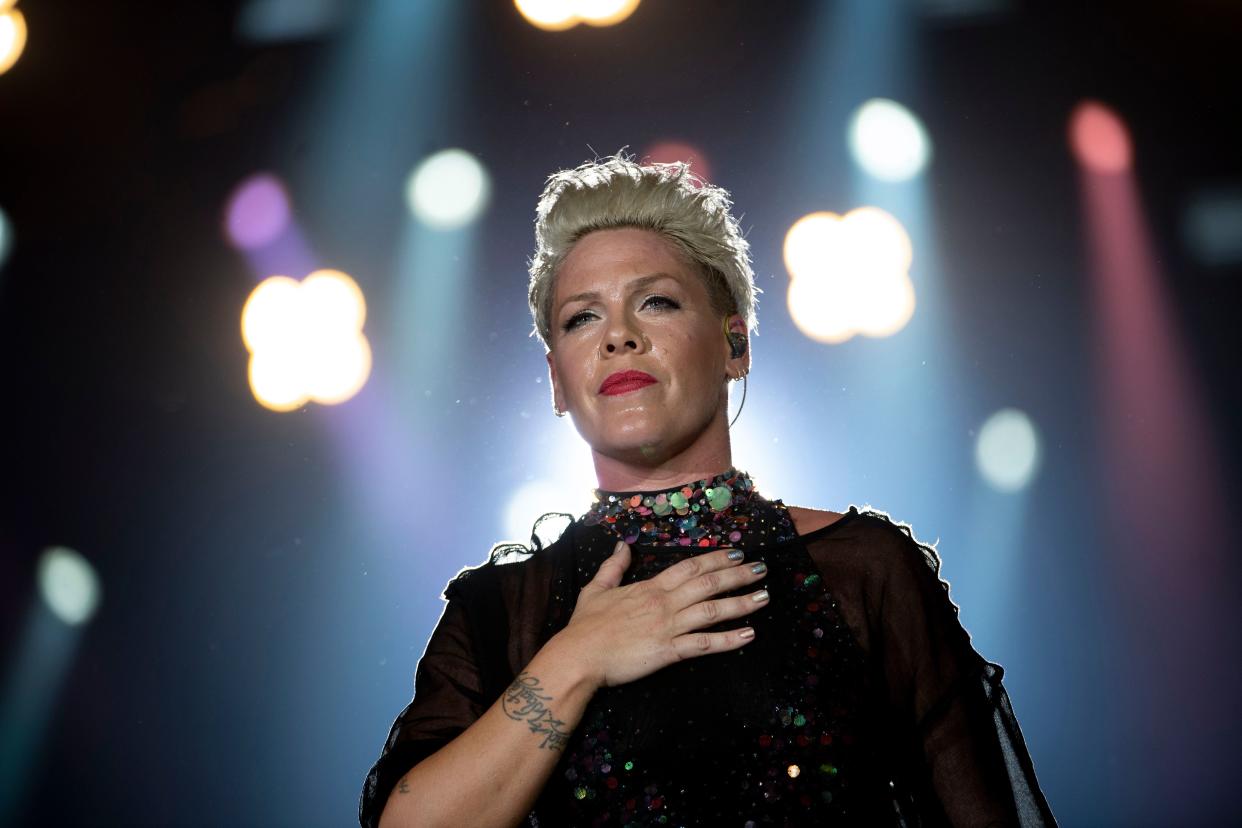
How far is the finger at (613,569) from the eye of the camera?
157 cm

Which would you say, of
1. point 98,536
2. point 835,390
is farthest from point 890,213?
point 98,536

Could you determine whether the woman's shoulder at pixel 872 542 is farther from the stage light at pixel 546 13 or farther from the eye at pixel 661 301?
the stage light at pixel 546 13

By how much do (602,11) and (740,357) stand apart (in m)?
2.25

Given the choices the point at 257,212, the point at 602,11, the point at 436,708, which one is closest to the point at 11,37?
the point at 257,212

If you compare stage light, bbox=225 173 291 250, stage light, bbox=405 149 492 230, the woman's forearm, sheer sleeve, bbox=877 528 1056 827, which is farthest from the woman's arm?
stage light, bbox=225 173 291 250

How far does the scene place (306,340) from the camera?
3398 mm

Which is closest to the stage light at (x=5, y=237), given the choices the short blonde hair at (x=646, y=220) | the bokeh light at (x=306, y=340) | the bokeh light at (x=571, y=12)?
the bokeh light at (x=306, y=340)

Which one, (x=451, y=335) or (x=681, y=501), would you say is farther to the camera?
(x=451, y=335)

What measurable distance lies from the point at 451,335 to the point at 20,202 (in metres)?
1.56

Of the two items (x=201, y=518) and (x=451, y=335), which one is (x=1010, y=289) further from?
(x=201, y=518)

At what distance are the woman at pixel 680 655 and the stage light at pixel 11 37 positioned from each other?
9.37 ft

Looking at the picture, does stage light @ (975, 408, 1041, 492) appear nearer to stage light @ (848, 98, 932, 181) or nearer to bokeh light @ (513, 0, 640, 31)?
stage light @ (848, 98, 932, 181)

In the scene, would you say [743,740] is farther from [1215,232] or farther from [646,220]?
[1215,232]

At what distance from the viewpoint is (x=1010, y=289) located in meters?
3.45
